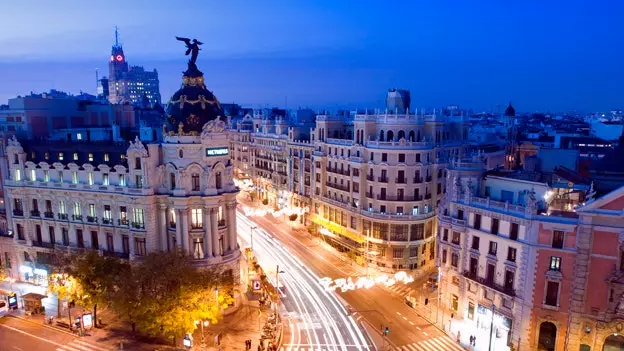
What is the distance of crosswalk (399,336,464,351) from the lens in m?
57.8

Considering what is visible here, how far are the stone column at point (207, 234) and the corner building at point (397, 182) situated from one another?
32045 mm

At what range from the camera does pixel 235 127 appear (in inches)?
6206

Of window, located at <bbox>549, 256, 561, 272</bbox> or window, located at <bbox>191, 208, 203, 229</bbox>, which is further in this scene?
window, located at <bbox>191, 208, 203, 229</bbox>

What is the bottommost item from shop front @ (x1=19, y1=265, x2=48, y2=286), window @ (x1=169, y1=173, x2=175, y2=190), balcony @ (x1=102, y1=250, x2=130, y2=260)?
shop front @ (x1=19, y1=265, x2=48, y2=286)

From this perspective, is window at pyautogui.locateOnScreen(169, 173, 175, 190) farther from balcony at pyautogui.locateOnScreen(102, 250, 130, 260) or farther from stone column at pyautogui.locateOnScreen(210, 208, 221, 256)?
balcony at pyautogui.locateOnScreen(102, 250, 130, 260)

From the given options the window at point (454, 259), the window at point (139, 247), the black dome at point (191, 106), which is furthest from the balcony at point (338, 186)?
the window at point (139, 247)

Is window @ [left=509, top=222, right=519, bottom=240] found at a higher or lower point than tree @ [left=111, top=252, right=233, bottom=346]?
higher

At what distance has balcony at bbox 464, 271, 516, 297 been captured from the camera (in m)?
56.0

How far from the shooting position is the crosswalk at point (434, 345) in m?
57.8

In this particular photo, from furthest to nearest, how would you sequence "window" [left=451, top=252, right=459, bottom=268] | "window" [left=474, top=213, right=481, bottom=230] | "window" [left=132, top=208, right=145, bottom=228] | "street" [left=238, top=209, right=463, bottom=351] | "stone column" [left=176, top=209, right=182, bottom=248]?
"window" [left=132, top=208, right=145, bottom=228] → "stone column" [left=176, top=209, right=182, bottom=248] → "window" [left=451, top=252, right=459, bottom=268] → "window" [left=474, top=213, right=481, bottom=230] → "street" [left=238, top=209, right=463, bottom=351]

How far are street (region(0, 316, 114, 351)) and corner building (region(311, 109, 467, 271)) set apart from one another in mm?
48750

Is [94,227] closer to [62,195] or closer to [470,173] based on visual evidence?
[62,195]

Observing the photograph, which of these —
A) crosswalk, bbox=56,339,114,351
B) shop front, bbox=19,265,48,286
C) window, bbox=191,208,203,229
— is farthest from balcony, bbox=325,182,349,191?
shop front, bbox=19,265,48,286

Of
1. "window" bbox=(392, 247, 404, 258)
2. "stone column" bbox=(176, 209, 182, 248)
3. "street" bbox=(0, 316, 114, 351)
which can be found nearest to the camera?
"street" bbox=(0, 316, 114, 351)
